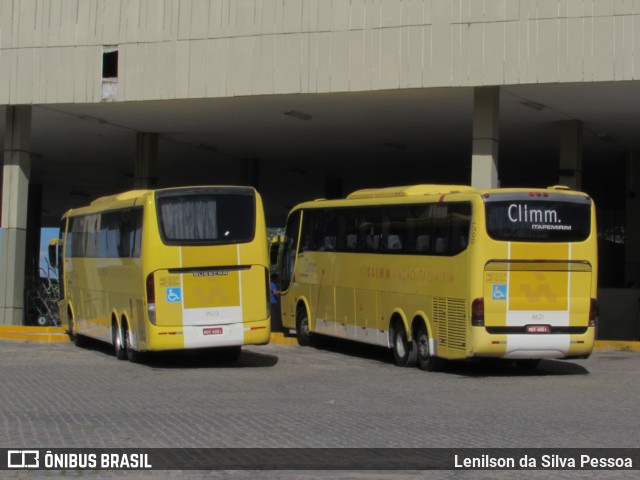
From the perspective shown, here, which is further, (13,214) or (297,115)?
(13,214)

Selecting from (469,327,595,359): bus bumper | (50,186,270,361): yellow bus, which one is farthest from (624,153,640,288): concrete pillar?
(50,186,270,361): yellow bus

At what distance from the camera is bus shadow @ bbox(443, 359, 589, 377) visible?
63.0ft

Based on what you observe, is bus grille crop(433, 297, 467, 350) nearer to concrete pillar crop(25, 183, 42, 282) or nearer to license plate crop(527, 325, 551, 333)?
license plate crop(527, 325, 551, 333)

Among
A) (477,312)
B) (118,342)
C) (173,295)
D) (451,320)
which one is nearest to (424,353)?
(451,320)

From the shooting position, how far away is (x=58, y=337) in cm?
2680

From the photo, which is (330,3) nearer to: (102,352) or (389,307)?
(389,307)

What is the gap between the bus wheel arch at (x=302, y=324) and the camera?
82.4 feet

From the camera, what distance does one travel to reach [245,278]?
1923 cm

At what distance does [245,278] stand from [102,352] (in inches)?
224

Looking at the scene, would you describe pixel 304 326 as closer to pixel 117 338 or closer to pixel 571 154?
pixel 117 338

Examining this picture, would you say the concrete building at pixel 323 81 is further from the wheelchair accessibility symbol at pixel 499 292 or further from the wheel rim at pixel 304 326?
the wheelchair accessibility symbol at pixel 499 292

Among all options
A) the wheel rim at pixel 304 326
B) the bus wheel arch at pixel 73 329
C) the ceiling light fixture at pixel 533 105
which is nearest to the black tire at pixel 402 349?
the wheel rim at pixel 304 326

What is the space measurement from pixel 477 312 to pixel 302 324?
822cm

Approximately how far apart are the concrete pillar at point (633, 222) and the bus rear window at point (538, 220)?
60.7 ft
